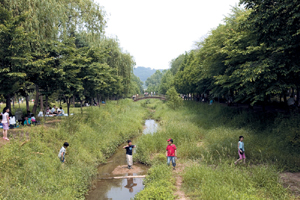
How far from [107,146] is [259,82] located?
11.2m

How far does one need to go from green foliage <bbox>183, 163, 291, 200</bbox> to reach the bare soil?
416mm

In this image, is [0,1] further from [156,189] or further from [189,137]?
[189,137]

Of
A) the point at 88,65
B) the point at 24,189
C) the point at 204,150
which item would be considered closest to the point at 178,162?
the point at 204,150

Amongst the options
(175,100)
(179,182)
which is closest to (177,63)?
(175,100)

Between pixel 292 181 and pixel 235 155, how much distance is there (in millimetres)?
3401

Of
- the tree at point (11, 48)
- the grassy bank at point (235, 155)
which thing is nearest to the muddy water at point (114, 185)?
the grassy bank at point (235, 155)

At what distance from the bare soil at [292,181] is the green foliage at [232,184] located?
0.42 metres

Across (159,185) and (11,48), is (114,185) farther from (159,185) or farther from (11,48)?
(11,48)

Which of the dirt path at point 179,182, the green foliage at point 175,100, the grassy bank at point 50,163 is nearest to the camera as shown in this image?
the grassy bank at point 50,163

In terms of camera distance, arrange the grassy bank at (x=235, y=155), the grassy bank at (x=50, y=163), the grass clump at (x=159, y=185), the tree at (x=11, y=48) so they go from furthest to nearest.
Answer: the tree at (x=11, y=48)
the grass clump at (x=159, y=185)
the grassy bank at (x=235, y=155)
the grassy bank at (x=50, y=163)

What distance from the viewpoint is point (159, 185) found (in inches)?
371

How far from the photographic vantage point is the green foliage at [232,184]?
24.6ft

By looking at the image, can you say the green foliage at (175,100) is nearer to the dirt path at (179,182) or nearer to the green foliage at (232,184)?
the dirt path at (179,182)

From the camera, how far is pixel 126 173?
12125 millimetres
